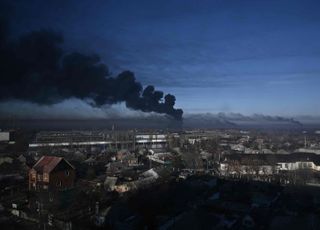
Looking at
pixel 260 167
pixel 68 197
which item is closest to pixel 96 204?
pixel 68 197

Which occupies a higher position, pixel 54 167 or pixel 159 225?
pixel 54 167

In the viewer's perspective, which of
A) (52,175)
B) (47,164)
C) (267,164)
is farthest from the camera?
(267,164)

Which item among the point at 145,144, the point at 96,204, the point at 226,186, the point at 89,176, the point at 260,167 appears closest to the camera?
the point at 96,204

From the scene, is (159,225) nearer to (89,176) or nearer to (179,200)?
(179,200)

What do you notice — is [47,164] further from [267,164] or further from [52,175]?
[267,164]

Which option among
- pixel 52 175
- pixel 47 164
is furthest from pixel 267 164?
pixel 47 164

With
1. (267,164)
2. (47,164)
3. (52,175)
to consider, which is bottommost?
(267,164)

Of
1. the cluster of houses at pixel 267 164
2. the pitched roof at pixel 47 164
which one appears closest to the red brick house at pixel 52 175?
the pitched roof at pixel 47 164

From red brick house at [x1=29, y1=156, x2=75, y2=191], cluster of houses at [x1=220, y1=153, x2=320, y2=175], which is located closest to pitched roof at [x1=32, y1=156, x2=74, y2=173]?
red brick house at [x1=29, y1=156, x2=75, y2=191]

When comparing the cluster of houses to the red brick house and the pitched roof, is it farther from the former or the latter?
the pitched roof
